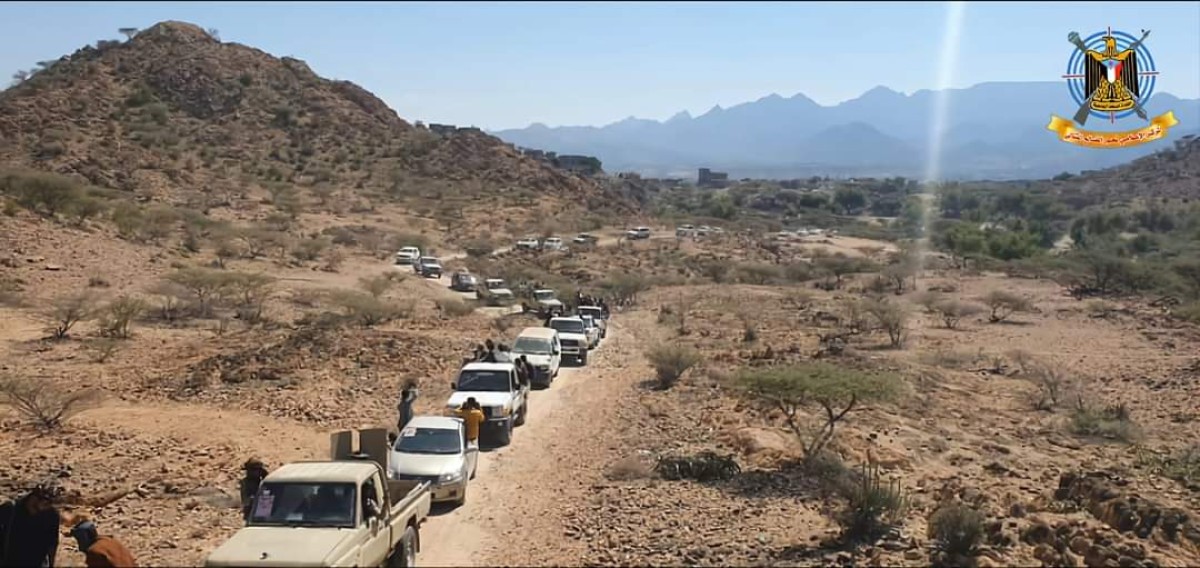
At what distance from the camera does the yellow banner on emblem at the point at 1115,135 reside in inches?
1029

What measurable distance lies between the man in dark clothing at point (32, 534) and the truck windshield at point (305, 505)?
1.88 meters

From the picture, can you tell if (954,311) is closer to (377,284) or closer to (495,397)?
(377,284)

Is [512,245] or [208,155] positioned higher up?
[208,155]

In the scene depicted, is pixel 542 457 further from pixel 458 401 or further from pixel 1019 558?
pixel 1019 558

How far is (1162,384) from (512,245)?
2033 inches

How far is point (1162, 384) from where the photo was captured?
26.8m

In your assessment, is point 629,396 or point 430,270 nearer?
point 629,396

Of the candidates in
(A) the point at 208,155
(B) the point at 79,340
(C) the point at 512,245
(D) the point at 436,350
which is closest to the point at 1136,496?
(D) the point at 436,350

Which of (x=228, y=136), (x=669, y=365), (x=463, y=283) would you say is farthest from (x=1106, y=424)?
(x=228, y=136)

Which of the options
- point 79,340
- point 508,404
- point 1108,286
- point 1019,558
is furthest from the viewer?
point 1108,286

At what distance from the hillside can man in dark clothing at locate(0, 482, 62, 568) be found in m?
57.8

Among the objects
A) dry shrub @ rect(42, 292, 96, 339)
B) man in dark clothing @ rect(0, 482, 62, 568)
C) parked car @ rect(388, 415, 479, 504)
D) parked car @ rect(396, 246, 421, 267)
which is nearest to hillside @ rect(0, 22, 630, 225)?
parked car @ rect(396, 246, 421, 267)

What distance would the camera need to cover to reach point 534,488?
15.1 metres

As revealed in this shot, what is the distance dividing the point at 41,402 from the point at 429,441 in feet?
30.0
